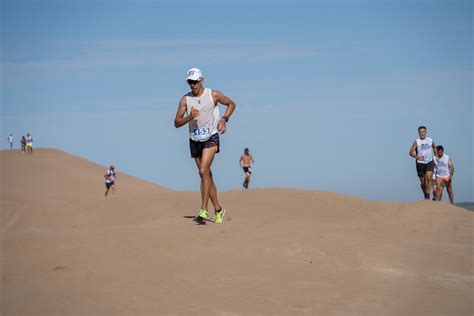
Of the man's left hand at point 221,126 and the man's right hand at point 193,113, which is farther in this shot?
the man's left hand at point 221,126

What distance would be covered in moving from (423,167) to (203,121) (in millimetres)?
8550

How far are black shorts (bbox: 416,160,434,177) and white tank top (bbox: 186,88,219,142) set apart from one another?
8332mm

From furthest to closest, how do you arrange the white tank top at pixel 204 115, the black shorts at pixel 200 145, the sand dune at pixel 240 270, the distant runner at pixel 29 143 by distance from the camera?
1. the distant runner at pixel 29 143
2. the black shorts at pixel 200 145
3. the white tank top at pixel 204 115
4. the sand dune at pixel 240 270

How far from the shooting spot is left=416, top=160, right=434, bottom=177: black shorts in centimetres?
1636

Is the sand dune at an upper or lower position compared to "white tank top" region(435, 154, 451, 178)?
lower

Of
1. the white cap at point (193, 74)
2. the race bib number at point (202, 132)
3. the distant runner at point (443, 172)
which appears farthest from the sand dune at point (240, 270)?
the distant runner at point (443, 172)

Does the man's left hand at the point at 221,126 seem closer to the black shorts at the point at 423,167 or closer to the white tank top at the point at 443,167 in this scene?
the black shorts at the point at 423,167

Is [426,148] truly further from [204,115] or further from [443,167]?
[204,115]

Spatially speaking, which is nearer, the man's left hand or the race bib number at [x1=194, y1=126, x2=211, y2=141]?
the man's left hand

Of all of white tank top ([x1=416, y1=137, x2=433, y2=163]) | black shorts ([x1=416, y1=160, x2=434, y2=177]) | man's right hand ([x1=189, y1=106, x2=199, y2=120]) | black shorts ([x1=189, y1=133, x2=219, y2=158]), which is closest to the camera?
man's right hand ([x1=189, y1=106, x2=199, y2=120])

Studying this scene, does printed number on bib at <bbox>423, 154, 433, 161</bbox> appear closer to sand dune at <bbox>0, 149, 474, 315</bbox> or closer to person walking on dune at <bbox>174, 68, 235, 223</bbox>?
sand dune at <bbox>0, 149, 474, 315</bbox>

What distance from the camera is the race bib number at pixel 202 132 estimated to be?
9.59 m

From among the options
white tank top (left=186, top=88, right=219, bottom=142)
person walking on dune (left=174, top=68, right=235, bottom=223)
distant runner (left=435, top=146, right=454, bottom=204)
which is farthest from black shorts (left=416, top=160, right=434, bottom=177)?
white tank top (left=186, top=88, right=219, bottom=142)

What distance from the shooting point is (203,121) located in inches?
377
